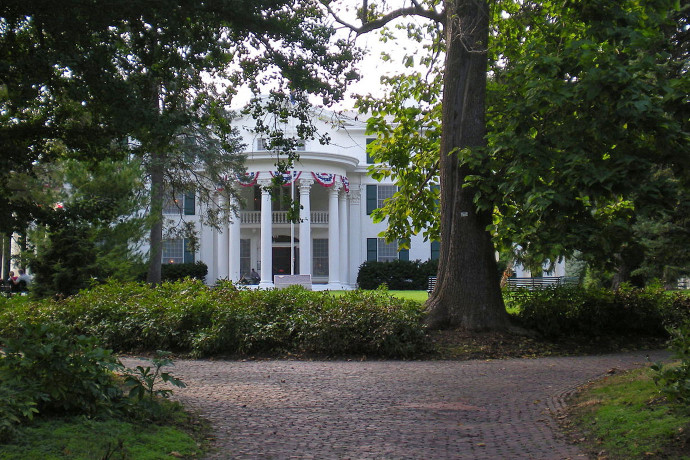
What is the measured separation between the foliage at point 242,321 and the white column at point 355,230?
2504cm

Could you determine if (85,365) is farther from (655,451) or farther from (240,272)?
(240,272)

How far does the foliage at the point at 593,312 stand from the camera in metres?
12.2

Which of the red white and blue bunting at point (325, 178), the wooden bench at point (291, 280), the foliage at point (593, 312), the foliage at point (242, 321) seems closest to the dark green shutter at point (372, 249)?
the red white and blue bunting at point (325, 178)

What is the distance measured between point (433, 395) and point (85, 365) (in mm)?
3732

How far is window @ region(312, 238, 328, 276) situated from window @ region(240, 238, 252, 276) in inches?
140

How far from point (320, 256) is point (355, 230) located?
245 centimetres

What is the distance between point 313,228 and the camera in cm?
3738

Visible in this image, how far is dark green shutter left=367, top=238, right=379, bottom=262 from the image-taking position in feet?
125

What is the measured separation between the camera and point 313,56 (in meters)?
8.66

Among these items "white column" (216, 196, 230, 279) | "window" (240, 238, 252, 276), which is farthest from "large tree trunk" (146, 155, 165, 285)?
"window" (240, 238, 252, 276)

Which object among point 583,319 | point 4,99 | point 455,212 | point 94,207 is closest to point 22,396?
point 94,207

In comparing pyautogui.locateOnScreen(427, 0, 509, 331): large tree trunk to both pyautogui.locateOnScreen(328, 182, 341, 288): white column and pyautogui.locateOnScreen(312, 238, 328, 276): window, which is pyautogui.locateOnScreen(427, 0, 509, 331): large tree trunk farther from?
pyautogui.locateOnScreen(312, 238, 328, 276): window

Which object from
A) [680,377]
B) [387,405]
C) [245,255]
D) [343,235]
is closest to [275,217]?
[245,255]

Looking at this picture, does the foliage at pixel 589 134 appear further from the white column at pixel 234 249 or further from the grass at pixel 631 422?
the white column at pixel 234 249
